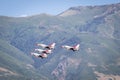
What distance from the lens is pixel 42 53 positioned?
167125 mm

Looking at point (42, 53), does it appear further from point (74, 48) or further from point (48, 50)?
point (74, 48)

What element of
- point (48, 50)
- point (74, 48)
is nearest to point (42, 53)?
point (48, 50)

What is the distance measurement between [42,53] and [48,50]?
5230 mm

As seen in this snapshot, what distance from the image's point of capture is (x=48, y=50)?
163750 millimetres

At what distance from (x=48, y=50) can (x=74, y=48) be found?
1477 cm

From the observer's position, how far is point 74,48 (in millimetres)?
165625

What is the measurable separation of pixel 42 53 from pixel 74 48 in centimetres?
1845
